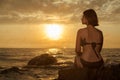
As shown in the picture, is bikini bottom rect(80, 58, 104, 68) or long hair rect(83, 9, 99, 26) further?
bikini bottom rect(80, 58, 104, 68)

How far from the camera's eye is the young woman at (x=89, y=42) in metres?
9.12

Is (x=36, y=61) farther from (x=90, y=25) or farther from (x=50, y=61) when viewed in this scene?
(x=90, y=25)

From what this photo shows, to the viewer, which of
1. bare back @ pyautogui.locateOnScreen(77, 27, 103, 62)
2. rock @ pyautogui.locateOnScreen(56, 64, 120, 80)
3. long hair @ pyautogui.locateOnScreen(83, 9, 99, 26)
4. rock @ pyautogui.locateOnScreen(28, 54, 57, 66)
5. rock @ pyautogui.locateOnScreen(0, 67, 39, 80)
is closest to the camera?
long hair @ pyautogui.locateOnScreen(83, 9, 99, 26)

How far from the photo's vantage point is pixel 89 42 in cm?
916

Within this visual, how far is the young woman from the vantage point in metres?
9.12

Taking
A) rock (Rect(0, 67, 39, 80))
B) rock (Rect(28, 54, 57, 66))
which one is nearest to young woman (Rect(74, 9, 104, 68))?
rock (Rect(0, 67, 39, 80))

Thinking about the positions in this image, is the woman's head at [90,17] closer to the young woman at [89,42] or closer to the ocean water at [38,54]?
the young woman at [89,42]

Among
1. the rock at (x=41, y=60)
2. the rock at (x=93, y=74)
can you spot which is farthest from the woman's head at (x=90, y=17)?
the rock at (x=41, y=60)

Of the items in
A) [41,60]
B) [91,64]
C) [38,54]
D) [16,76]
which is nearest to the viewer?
[91,64]

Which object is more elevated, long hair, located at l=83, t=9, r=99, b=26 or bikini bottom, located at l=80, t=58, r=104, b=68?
long hair, located at l=83, t=9, r=99, b=26

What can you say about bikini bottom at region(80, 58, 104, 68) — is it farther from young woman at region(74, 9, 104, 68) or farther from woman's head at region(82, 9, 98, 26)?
woman's head at region(82, 9, 98, 26)

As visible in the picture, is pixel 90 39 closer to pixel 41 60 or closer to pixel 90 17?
pixel 90 17

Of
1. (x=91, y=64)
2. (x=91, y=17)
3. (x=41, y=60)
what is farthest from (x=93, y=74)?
(x=41, y=60)

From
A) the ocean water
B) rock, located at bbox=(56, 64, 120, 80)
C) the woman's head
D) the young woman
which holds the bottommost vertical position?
the ocean water
